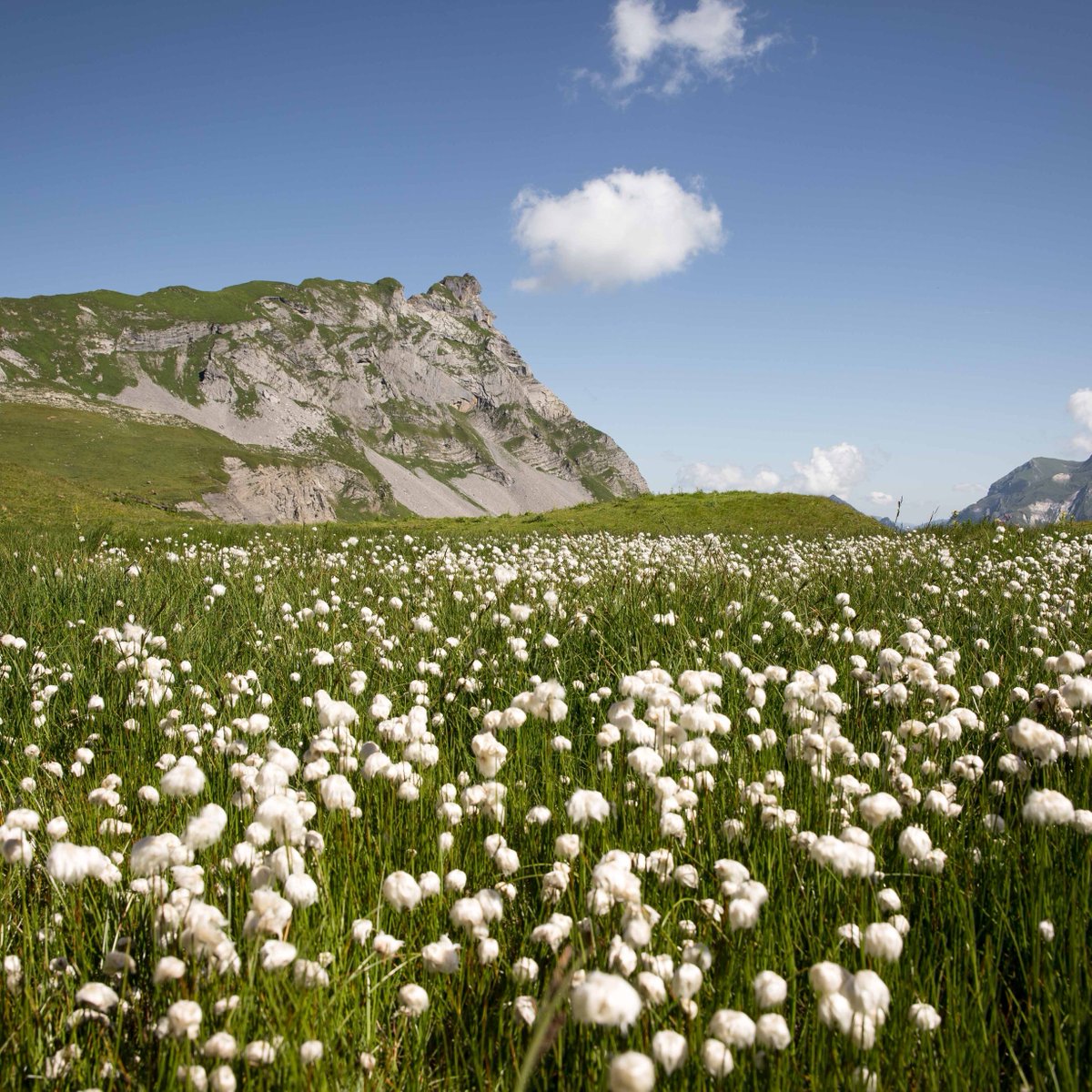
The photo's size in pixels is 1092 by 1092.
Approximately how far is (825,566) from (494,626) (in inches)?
296

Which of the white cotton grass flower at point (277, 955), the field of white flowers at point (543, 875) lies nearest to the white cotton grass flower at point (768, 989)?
the field of white flowers at point (543, 875)

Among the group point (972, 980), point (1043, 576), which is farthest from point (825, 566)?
point (972, 980)

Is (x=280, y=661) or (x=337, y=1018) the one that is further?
(x=280, y=661)

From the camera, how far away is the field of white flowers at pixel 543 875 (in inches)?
73.5

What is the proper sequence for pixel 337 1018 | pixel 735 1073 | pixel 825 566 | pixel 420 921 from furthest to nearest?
pixel 825 566 → pixel 420 921 → pixel 337 1018 → pixel 735 1073

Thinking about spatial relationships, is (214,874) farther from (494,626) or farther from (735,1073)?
(494,626)

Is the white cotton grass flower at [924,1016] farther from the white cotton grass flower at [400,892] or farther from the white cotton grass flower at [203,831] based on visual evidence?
the white cotton grass flower at [203,831]

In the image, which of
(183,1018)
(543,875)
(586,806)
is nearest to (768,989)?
(586,806)

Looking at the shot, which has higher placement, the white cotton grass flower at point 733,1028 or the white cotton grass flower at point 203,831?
the white cotton grass flower at point 203,831

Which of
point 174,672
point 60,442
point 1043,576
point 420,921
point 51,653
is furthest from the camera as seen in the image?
point 60,442

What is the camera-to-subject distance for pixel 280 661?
5.82 meters

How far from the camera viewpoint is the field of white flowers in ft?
6.12

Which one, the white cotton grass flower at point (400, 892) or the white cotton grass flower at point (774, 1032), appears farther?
the white cotton grass flower at point (400, 892)

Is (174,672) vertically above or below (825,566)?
below
